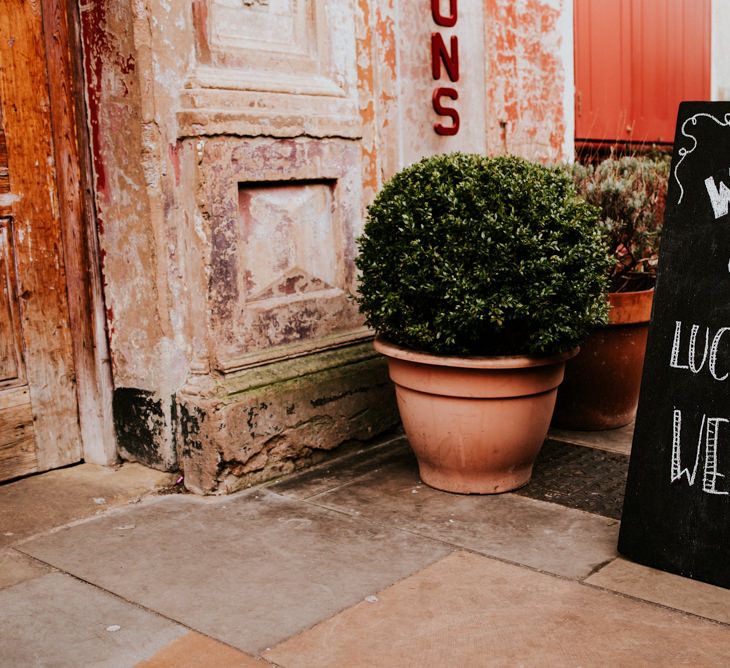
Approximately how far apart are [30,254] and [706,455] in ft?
9.14

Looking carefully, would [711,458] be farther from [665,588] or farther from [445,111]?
[445,111]

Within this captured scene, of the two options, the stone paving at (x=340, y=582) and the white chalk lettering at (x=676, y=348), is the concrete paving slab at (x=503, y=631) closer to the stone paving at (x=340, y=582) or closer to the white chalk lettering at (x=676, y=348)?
the stone paving at (x=340, y=582)

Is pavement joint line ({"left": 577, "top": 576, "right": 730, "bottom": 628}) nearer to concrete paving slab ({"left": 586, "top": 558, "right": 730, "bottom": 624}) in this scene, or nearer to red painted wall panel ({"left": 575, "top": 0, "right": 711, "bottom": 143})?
concrete paving slab ({"left": 586, "top": 558, "right": 730, "bottom": 624})

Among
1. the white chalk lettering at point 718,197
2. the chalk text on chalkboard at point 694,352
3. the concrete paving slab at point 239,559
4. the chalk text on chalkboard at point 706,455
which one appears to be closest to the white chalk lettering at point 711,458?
the chalk text on chalkboard at point 706,455

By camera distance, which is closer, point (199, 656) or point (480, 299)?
point (199, 656)

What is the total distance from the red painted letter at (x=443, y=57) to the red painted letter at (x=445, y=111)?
0.08 m

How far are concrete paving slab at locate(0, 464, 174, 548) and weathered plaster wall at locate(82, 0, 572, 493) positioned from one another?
0.45ft

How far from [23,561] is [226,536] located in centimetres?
70

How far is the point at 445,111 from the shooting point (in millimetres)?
5164

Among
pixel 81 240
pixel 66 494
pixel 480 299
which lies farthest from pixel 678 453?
pixel 81 240

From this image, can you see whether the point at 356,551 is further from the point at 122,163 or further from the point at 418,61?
the point at 418,61

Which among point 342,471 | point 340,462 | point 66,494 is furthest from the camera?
point 340,462

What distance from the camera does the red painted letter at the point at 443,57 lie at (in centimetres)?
506

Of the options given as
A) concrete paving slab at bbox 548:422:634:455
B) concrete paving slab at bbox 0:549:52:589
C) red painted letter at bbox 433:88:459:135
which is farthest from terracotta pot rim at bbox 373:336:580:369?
red painted letter at bbox 433:88:459:135
